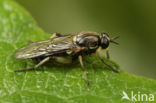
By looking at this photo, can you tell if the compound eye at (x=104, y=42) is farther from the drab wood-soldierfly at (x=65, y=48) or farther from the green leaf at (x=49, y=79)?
the green leaf at (x=49, y=79)

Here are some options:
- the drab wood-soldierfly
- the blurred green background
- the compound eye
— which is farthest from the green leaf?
the blurred green background

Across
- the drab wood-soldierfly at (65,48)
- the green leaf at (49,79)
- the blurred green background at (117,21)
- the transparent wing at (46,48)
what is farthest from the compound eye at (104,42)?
the blurred green background at (117,21)

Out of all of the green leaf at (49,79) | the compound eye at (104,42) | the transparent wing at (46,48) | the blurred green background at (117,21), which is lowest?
the green leaf at (49,79)

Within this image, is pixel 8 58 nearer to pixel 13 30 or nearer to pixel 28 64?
pixel 28 64

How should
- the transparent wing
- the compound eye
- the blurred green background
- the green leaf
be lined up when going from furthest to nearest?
the blurred green background, the compound eye, the transparent wing, the green leaf

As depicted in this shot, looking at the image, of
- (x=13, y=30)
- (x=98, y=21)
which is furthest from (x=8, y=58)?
(x=98, y=21)

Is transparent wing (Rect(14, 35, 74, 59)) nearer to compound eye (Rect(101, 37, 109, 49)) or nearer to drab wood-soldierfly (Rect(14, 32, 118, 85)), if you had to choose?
drab wood-soldierfly (Rect(14, 32, 118, 85))

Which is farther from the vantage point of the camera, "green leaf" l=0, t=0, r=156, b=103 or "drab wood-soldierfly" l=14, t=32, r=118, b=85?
"drab wood-soldierfly" l=14, t=32, r=118, b=85

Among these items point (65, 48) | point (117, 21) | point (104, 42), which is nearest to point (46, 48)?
point (65, 48)
